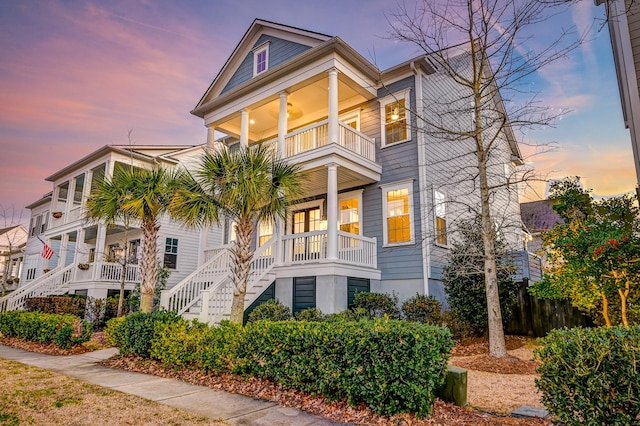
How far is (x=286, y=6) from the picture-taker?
14773 mm

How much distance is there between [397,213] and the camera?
12883 millimetres

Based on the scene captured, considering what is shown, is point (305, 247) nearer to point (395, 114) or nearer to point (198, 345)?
point (198, 345)

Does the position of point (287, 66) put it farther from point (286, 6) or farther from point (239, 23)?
point (239, 23)

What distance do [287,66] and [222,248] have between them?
6.57m

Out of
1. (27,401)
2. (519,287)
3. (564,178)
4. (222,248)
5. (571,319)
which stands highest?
(564,178)

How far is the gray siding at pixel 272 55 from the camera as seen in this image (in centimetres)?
1405

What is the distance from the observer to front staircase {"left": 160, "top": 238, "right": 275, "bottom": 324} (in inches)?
435

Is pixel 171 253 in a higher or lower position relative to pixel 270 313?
higher

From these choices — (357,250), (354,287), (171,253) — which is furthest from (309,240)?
(171,253)

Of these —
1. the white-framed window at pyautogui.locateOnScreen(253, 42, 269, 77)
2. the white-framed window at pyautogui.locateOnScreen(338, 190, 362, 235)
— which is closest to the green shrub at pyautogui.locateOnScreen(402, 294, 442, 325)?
the white-framed window at pyautogui.locateOnScreen(338, 190, 362, 235)

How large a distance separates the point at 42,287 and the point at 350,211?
1539 centimetres

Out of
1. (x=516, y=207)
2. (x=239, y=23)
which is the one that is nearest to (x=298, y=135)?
(x=239, y=23)

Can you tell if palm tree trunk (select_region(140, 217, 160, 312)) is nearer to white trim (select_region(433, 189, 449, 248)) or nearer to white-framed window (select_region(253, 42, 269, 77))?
white-framed window (select_region(253, 42, 269, 77))

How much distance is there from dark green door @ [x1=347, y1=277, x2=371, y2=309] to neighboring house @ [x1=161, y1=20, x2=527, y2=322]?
0.03m
